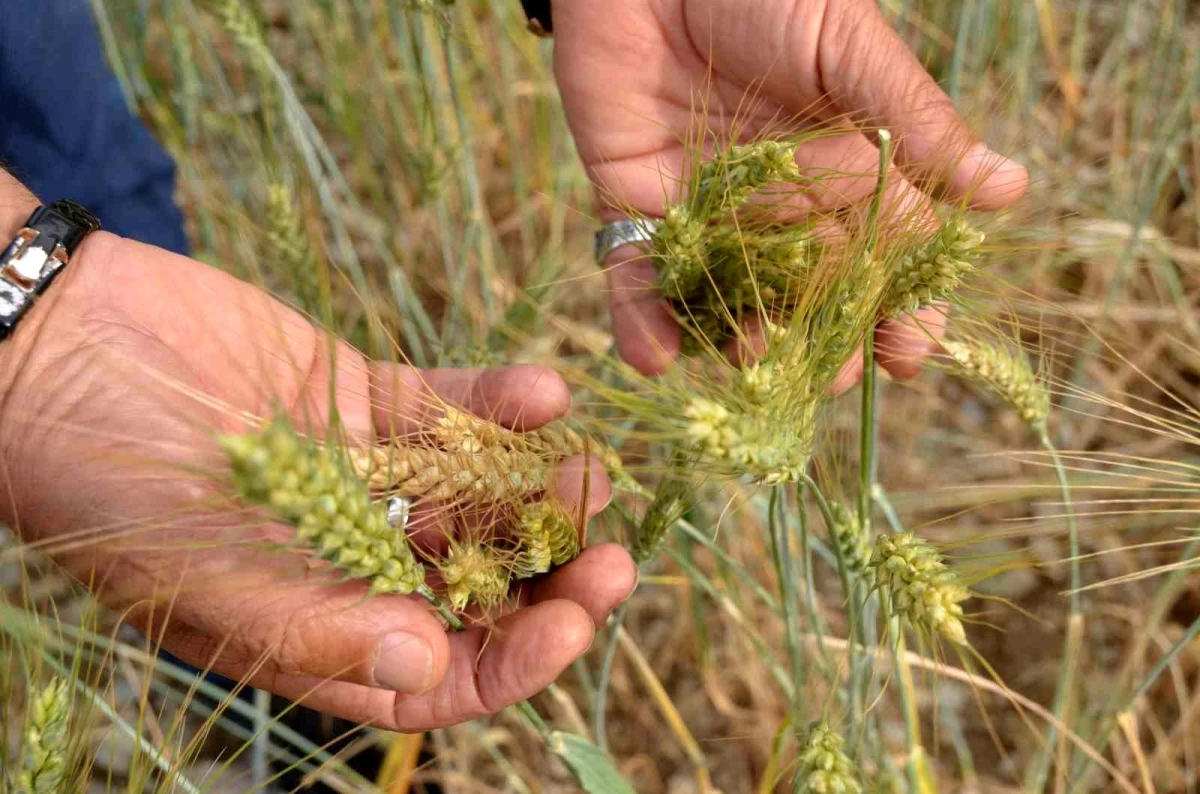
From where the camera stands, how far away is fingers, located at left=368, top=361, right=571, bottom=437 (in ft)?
2.54

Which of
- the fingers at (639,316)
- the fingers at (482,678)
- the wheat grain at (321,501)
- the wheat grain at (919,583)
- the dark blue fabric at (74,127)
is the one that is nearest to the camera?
the wheat grain at (321,501)

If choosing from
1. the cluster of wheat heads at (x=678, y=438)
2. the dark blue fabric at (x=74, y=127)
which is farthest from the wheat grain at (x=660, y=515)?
the dark blue fabric at (x=74, y=127)

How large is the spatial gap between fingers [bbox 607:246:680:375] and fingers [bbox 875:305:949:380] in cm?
20

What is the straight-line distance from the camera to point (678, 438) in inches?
22.7

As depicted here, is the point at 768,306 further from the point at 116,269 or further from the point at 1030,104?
the point at 1030,104

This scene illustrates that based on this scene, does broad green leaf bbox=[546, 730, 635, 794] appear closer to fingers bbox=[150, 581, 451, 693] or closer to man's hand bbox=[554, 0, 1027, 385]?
fingers bbox=[150, 581, 451, 693]

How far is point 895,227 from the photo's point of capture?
2.40 feet

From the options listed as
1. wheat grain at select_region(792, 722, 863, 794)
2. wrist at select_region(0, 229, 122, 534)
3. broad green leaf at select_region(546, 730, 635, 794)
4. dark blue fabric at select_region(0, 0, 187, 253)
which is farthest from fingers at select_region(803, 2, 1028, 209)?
dark blue fabric at select_region(0, 0, 187, 253)

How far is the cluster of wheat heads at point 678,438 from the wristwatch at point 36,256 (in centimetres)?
20

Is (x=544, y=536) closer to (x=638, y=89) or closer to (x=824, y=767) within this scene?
(x=824, y=767)

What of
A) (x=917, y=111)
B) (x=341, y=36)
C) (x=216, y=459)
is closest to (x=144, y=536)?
(x=216, y=459)

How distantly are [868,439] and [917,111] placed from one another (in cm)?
33

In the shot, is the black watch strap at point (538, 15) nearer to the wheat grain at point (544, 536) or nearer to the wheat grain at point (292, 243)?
the wheat grain at point (292, 243)

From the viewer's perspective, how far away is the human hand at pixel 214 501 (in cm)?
62
